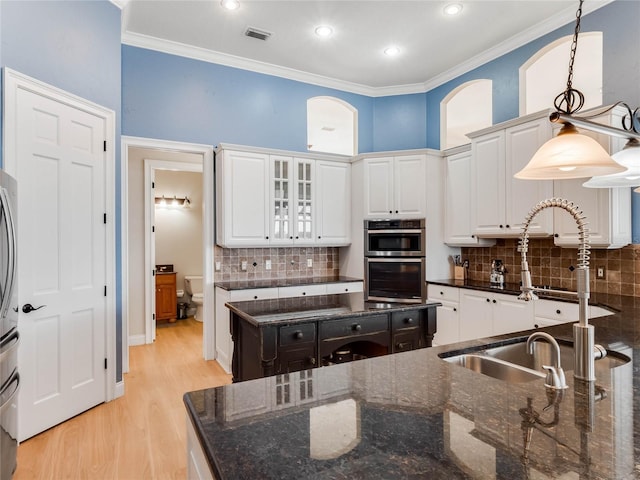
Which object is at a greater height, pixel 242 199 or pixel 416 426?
pixel 242 199

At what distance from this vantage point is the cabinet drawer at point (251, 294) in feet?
12.4

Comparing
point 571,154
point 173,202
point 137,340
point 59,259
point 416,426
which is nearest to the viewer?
point 416,426

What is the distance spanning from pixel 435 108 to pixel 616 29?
2.03 m

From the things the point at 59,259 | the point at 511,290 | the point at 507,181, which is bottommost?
the point at 511,290

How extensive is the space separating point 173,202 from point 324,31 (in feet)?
13.3

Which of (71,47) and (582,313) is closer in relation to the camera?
(582,313)

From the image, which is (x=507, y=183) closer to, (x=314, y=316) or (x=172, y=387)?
(x=314, y=316)

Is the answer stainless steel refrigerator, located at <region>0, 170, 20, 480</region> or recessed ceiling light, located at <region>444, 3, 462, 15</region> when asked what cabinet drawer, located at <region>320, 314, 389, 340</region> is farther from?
recessed ceiling light, located at <region>444, 3, 462, 15</region>

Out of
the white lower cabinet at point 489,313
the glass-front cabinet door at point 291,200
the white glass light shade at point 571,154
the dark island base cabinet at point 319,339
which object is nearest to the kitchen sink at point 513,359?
the white glass light shade at point 571,154

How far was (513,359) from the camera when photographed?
1621 mm

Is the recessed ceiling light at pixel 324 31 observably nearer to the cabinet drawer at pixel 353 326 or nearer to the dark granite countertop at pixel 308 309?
the dark granite countertop at pixel 308 309

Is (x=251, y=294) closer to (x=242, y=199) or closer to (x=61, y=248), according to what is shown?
(x=242, y=199)

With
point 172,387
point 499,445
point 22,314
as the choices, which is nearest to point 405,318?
point 499,445

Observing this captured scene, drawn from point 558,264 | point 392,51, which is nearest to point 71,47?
point 392,51
